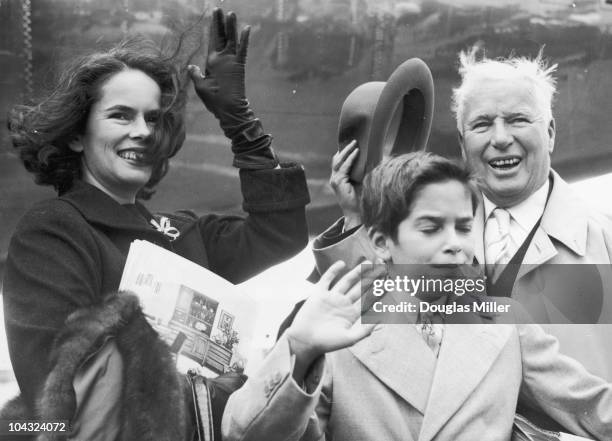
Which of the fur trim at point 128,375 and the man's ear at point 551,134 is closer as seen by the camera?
the fur trim at point 128,375

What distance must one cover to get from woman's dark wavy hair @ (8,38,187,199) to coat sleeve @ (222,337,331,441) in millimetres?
719

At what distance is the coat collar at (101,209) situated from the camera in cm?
233

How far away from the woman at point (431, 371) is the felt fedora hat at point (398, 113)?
30 centimetres

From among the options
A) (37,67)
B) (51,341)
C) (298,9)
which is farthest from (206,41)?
(51,341)

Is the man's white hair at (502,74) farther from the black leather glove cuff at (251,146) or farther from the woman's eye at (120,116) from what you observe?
the woman's eye at (120,116)

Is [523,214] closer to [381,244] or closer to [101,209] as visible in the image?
[381,244]

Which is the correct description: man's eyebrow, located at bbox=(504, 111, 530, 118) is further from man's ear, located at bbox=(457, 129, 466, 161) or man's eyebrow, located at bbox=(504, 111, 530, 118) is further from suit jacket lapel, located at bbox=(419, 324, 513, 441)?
suit jacket lapel, located at bbox=(419, 324, 513, 441)

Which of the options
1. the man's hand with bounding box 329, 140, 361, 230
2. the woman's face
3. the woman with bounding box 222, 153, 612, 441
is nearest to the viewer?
the woman with bounding box 222, 153, 612, 441

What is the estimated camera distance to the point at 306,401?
6.44 feet

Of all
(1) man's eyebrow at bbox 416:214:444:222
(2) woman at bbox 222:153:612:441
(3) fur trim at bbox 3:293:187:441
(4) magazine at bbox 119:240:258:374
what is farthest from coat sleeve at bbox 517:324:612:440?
(3) fur trim at bbox 3:293:187:441

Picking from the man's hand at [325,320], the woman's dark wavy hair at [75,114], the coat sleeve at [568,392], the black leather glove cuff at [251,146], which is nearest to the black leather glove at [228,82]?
the black leather glove cuff at [251,146]

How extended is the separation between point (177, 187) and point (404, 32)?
2.56 ft

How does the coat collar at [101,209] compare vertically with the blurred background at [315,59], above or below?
below

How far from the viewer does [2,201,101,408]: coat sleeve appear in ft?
7.22
